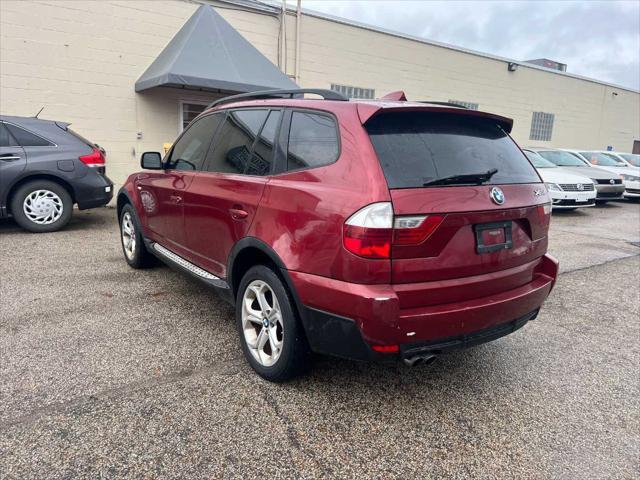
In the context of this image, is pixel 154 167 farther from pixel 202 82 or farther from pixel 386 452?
pixel 202 82

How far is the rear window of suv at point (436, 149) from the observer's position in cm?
240

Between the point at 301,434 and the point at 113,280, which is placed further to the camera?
the point at 113,280

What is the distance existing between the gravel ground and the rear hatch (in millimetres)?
757

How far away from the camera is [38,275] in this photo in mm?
4914

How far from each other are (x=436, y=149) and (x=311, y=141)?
0.71 metres

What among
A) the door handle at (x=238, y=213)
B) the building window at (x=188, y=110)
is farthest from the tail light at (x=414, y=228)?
the building window at (x=188, y=110)

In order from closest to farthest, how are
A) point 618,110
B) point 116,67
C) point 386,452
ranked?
point 386,452, point 116,67, point 618,110

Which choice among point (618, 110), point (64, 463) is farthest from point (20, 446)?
point (618, 110)

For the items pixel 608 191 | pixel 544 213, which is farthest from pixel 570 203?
pixel 544 213

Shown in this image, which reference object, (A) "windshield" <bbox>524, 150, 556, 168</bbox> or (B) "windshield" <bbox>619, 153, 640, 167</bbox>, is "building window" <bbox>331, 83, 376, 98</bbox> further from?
(B) "windshield" <bbox>619, 153, 640, 167</bbox>

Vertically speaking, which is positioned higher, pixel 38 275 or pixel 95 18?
pixel 95 18

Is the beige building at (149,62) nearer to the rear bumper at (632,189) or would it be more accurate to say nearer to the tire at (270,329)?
the rear bumper at (632,189)

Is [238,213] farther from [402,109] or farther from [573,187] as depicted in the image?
[573,187]

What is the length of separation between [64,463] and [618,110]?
2663 cm
